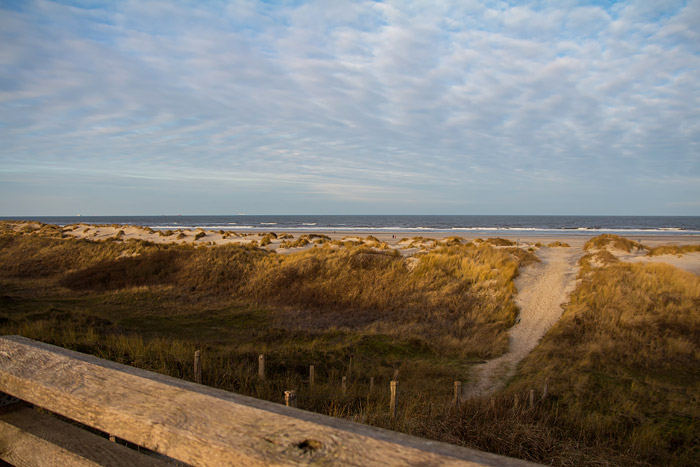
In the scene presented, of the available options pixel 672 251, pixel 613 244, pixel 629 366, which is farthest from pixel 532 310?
pixel 613 244

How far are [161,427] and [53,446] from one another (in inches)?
35.2

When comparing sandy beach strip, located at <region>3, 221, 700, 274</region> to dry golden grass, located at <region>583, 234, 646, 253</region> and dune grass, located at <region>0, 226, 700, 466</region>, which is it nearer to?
dry golden grass, located at <region>583, 234, 646, 253</region>

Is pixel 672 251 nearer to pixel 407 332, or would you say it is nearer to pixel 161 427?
pixel 407 332

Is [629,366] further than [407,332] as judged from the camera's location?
No

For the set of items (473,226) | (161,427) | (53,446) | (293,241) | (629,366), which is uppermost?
(161,427)

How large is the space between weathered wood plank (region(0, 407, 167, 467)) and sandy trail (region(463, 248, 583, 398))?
9212 millimetres

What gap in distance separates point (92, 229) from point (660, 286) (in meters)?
61.3

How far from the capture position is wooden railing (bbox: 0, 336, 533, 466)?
4.52 ft

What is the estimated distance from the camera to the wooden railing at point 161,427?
4.52 ft

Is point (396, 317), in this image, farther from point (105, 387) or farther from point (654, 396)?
point (105, 387)

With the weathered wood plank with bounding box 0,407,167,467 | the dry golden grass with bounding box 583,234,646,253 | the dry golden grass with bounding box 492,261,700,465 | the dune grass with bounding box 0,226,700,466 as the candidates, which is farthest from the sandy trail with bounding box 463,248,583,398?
the weathered wood plank with bounding box 0,407,167,467

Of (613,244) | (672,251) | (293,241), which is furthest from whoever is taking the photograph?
(293,241)

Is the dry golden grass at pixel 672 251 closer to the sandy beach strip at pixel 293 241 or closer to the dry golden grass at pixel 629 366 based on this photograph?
the sandy beach strip at pixel 293 241

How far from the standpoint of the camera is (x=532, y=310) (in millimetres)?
18828
